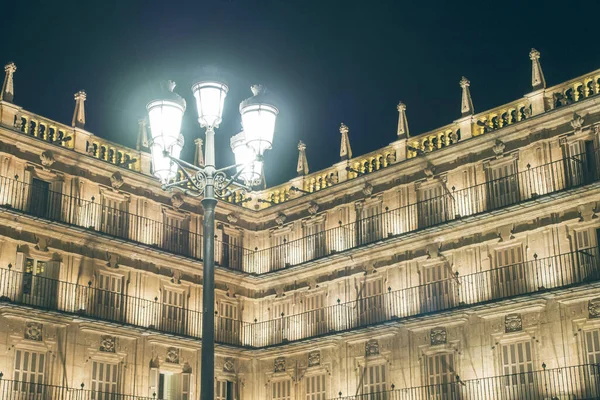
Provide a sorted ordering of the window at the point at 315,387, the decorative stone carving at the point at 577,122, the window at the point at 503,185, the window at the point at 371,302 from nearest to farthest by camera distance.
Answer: the decorative stone carving at the point at 577,122, the window at the point at 503,185, the window at the point at 371,302, the window at the point at 315,387

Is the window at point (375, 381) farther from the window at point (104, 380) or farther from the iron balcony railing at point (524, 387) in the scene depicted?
the window at point (104, 380)

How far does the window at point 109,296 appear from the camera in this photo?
32375 mm

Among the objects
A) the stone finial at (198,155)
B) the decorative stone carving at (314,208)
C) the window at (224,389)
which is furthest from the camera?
the decorative stone carving at (314,208)

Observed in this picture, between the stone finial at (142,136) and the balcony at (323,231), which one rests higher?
the stone finial at (142,136)

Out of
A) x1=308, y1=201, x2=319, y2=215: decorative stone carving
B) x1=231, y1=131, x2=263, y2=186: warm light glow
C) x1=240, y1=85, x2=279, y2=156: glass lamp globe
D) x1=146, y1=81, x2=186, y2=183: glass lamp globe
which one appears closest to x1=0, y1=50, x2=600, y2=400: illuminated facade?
x1=308, y1=201, x2=319, y2=215: decorative stone carving

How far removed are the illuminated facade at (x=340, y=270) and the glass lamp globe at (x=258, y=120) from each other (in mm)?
16218

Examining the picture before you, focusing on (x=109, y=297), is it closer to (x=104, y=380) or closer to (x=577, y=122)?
(x=104, y=380)

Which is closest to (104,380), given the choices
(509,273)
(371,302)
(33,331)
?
(33,331)

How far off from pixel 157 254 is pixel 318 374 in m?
8.23

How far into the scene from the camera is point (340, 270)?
35.9 meters

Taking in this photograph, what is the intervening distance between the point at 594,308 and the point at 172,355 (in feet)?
53.3

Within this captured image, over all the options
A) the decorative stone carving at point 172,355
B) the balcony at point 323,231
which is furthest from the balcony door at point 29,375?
the decorative stone carving at point 172,355

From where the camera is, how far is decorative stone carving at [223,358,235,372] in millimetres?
36156

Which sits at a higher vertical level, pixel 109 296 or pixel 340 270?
pixel 340 270
